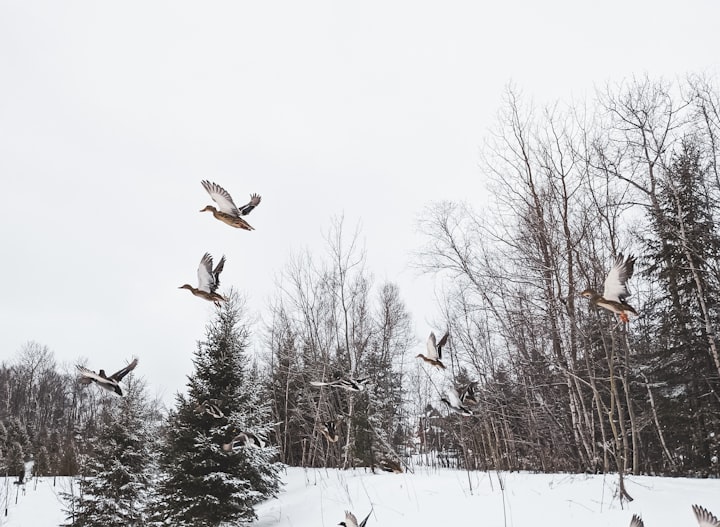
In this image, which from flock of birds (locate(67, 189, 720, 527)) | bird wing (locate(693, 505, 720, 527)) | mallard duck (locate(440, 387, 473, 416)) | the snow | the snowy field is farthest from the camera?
the snow

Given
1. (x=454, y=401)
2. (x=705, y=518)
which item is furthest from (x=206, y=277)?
(x=705, y=518)

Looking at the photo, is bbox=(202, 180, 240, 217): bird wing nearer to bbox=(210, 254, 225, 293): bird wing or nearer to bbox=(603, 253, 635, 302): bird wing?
bbox=(210, 254, 225, 293): bird wing

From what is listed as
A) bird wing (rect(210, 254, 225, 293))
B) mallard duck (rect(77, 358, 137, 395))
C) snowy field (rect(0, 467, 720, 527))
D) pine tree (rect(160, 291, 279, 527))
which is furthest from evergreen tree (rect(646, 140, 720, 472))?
mallard duck (rect(77, 358, 137, 395))

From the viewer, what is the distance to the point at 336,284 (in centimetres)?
1828

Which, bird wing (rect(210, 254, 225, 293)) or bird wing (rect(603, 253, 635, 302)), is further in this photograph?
bird wing (rect(210, 254, 225, 293))

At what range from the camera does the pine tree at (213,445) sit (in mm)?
9914

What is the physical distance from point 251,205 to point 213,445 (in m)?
7.18

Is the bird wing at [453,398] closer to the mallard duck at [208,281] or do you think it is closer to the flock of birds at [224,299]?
the flock of birds at [224,299]

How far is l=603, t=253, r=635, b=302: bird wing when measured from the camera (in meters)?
3.90

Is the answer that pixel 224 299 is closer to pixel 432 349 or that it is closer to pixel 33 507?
pixel 432 349

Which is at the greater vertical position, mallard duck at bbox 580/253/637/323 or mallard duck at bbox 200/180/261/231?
mallard duck at bbox 200/180/261/231

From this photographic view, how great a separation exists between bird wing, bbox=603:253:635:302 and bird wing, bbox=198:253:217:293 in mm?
3524

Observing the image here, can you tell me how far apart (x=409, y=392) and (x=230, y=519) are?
1701cm

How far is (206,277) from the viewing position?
4.67 meters
